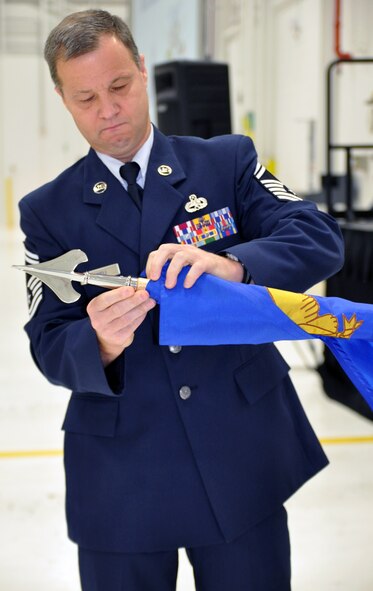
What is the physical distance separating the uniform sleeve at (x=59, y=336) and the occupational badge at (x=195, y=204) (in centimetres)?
23

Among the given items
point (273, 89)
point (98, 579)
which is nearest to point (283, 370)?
point (98, 579)

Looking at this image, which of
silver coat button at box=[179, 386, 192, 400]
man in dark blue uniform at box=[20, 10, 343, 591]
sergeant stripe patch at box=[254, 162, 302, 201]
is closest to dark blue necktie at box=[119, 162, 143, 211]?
man in dark blue uniform at box=[20, 10, 343, 591]

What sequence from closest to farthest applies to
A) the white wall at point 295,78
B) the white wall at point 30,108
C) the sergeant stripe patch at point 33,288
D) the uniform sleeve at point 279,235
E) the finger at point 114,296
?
the finger at point 114,296 < the uniform sleeve at point 279,235 < the sergeant stripe patch at point 33,288 < the white wall at point 295,78 < the white wall at point 30,108

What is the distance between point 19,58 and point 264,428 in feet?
49.6

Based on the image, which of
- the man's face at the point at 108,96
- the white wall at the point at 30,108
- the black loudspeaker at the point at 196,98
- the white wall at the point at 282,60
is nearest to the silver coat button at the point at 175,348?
the man's face at the point at 108,96

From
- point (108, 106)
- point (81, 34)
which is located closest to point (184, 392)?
point (108, 106)

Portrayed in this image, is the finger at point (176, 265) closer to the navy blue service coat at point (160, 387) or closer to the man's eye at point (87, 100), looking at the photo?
the navy blue service coat at point (160, 387)

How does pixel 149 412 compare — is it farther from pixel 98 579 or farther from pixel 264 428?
pixel 98 579

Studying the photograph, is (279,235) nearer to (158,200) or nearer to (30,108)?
(158,200)

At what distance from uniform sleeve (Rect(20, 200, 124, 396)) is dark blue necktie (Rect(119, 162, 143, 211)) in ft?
0.50

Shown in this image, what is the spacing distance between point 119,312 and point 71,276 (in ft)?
0.35

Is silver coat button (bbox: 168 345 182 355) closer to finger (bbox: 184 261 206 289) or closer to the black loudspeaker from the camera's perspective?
finger (bbox: 184 261 206 289)

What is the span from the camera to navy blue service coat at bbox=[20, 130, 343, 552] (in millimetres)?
1396

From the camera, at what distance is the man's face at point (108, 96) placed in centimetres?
135
